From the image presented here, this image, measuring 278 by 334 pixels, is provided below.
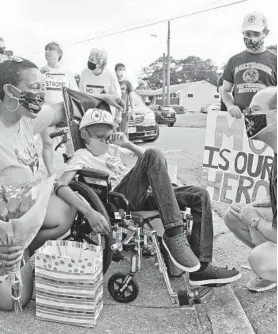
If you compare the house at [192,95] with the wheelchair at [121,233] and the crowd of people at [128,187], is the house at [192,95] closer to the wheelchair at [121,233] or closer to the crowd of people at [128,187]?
the crowd of people at [128,187]

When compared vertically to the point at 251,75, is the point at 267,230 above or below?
below

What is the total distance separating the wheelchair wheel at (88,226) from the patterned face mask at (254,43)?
89.9 inches

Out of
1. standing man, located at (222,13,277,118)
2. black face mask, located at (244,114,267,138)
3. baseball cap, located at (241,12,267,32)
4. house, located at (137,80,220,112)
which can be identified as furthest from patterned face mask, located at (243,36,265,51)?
house, located at (137,80,220,112)

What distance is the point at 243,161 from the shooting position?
4270 millimetres

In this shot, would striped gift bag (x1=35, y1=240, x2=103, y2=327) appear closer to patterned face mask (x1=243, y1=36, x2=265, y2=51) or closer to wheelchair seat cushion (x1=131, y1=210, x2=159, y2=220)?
wheelchair seat cushion (x1=131, y1=210, x2=159, y2=220)

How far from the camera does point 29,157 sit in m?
2.98

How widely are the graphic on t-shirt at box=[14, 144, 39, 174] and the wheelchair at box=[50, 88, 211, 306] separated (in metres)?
0.29

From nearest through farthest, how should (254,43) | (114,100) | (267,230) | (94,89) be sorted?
(267,230), (114,100), (254,43), (94,89)

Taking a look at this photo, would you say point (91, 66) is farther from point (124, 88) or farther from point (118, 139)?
point (118, 139)

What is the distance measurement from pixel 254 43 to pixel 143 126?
23.1ft

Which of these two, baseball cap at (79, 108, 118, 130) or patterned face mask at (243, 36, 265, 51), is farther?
patterned face mask at (243, 36, 265, 51)

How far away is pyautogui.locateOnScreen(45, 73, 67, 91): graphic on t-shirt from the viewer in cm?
618

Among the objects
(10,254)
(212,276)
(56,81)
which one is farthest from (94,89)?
(10,254)

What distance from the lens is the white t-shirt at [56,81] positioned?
6.15 m
